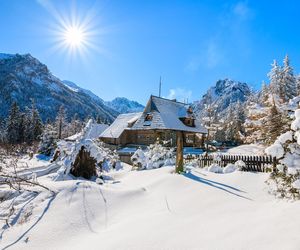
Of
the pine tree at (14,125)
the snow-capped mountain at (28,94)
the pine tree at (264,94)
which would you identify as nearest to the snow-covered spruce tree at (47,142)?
the pine tree at (14,125)

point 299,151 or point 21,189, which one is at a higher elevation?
point 299,151

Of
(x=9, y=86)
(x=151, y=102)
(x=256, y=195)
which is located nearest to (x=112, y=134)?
(x=151, y=102)

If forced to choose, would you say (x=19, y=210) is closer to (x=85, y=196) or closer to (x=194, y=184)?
(x=85, y=196)

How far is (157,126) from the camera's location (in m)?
31.7

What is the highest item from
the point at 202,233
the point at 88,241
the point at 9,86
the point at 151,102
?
the point at 9,86

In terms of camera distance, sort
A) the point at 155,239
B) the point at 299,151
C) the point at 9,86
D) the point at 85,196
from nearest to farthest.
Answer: the point at 155,239 < the point at 299,151 < the point at 85,196 < the point at 9,86

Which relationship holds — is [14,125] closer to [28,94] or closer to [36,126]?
[36,126]

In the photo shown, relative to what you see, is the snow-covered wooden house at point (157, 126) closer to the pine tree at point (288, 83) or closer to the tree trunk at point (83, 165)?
the pine tree at point (288, 83)

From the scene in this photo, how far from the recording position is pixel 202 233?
4230 mm

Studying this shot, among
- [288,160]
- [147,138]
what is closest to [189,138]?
[147,138]

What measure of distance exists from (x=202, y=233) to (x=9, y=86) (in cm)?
19453

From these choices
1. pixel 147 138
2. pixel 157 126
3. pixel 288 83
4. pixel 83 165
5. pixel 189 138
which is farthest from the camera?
pixel 189 138

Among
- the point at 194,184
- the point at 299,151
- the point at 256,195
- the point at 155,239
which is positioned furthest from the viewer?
the point at 194,184

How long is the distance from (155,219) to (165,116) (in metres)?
28.2
